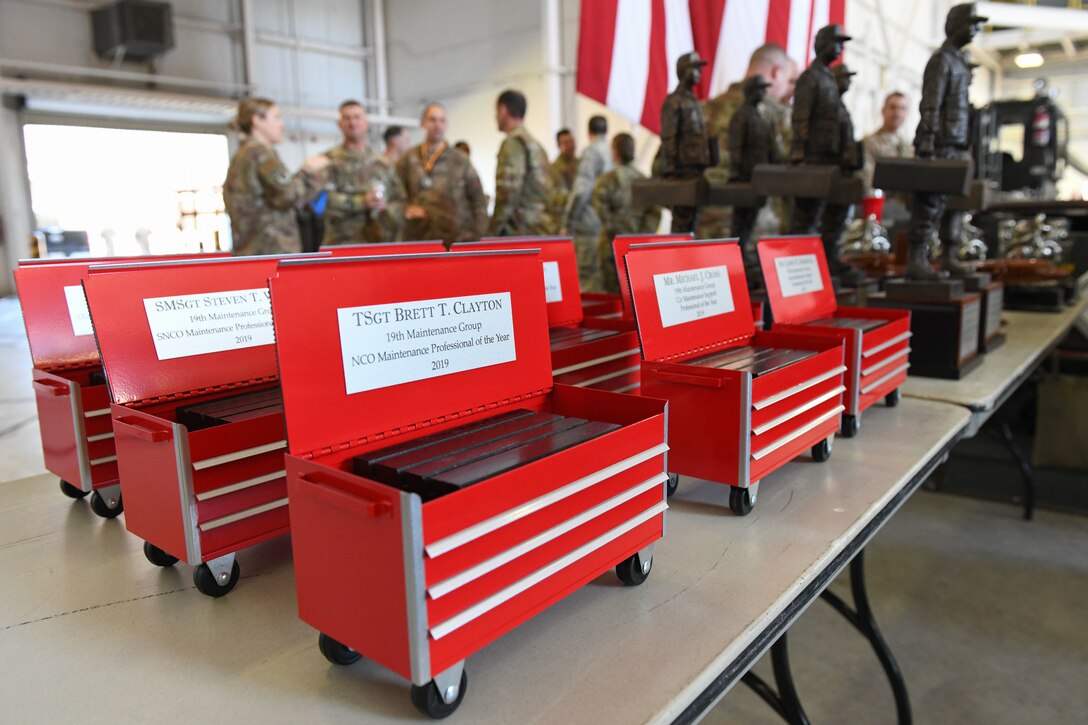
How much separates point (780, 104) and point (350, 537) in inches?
160

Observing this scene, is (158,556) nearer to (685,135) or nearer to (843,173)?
(685,135)

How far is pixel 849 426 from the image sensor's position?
53.1 inches

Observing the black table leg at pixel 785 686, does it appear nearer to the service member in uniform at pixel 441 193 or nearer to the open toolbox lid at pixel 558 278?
the open toolbox lid at pixel 558 278

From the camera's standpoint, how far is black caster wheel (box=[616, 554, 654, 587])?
2.61ft

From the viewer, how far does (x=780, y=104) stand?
4.07 m

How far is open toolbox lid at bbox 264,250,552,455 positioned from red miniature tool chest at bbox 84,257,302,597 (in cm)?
12

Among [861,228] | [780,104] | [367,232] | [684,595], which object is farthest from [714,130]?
[684,595]

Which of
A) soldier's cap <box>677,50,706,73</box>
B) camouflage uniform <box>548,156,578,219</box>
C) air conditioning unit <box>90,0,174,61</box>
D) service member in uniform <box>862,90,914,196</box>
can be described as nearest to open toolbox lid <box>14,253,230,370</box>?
soldier's cap <box>677,50,706,73</box>

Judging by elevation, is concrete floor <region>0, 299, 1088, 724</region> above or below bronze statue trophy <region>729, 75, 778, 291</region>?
below

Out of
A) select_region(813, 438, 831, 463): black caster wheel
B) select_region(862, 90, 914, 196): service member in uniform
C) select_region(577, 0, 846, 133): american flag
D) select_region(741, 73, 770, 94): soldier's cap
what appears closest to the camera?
select_region(813, 438, 831, 463): black caster wheel

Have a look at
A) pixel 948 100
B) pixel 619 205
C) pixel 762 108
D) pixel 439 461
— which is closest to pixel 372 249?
pixel 439 461

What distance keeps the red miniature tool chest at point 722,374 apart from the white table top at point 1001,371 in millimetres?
577

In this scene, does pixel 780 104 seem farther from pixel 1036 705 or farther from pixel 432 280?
pixel 432 280

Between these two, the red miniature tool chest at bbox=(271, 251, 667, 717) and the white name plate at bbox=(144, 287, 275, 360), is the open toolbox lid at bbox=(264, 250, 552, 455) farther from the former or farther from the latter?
the white name plate at bbox=(144, 287, 275, 360)
